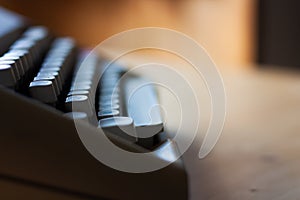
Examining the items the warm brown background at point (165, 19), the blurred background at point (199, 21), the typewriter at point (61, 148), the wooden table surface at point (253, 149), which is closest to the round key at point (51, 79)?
the typewriter at point (61, 148)

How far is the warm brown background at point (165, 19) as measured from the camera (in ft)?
6.13

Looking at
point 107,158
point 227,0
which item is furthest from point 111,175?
point 227,0

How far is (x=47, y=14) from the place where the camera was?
1.85 m

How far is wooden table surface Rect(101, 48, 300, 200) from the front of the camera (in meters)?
0.47

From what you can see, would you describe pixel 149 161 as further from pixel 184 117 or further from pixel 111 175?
pixel 184 117

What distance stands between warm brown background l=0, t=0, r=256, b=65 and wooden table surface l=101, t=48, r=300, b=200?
1015mm

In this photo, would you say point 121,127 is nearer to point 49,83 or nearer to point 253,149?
point 49,83

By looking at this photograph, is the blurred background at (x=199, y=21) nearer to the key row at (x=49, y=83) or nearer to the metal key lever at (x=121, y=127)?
the key row at (x=49, y=83)

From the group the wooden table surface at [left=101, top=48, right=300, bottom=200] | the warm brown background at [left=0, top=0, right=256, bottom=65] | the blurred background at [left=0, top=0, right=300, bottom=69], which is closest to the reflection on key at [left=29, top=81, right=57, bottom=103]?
the wooden table surface at [left=101, top=48, right=300, bottom=200]

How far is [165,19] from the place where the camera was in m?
2.00

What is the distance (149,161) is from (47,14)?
1.57 m

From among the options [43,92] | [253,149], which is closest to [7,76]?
[43,92]

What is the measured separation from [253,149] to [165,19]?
4.82 ft

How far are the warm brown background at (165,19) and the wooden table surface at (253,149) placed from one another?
1.01 meters
